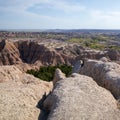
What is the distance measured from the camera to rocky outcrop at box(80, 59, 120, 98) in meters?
16.0

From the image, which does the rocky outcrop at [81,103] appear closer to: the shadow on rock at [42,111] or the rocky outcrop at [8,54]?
the shadow on rock at [42,111]

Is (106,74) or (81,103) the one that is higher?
(106,74)

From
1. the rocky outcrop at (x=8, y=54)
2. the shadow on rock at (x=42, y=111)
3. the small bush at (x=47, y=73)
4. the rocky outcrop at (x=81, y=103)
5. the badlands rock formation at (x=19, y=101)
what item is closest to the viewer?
the rocky outcrop at (x=81, y=103)

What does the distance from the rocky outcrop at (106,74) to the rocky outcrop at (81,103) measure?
5.40ft

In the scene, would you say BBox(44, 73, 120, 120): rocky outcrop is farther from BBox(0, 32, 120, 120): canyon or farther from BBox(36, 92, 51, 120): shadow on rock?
BBox(36, 92, 51, 120): shadow on rock

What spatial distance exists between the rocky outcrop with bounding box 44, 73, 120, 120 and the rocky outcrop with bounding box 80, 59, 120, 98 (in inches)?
64.8

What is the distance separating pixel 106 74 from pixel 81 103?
16.4ft

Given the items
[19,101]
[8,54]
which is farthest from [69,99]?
[8,54]

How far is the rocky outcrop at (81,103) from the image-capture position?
1219 cm

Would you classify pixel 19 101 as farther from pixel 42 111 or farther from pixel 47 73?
pixel 47 73

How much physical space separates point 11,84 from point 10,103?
3.26m

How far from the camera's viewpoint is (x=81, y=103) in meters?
12.9

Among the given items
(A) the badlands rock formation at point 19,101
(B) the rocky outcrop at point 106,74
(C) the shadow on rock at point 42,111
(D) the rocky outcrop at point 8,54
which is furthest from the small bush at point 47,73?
(D) the rocky outcrop at point 8,54

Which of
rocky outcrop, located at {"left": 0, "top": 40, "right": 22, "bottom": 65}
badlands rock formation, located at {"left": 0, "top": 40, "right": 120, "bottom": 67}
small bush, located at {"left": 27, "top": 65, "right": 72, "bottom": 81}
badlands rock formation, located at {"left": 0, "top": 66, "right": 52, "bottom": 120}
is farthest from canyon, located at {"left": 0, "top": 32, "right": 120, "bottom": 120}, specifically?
rocky outcrop, located at {"left": 0, "top": 40, "right": 22, "bottom": 65}
